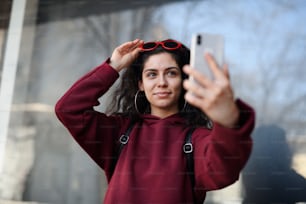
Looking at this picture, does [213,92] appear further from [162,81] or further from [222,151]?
[162,81]

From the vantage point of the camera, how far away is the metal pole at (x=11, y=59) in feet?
4.16

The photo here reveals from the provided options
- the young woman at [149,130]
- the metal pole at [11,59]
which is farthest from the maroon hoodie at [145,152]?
the metal pole at [11,59]

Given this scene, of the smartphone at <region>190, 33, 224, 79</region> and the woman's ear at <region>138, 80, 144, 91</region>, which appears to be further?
the woman's ear at <region>138, 80, 144, 91</region>

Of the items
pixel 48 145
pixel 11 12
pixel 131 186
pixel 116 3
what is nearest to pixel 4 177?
pixel 48 145

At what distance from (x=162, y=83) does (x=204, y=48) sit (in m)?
0.19

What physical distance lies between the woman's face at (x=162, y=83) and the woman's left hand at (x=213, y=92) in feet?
0.74

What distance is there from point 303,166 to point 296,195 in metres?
0.07

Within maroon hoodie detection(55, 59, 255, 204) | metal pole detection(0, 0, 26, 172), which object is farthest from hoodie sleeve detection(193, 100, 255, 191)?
metal pole detection(0, 0, 26, 172)

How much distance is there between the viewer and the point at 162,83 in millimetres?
649

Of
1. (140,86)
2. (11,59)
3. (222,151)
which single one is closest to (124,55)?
(140,86)

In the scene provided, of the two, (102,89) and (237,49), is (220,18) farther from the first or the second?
(102,89)

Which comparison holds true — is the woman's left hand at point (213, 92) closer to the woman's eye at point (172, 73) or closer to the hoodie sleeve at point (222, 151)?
the hoodie sleeve at point (222, 151)

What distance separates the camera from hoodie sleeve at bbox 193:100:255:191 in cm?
44

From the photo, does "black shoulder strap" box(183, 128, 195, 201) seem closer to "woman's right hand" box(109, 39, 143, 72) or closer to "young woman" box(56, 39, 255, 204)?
"young woman" box(56, 39, 255, 204)
